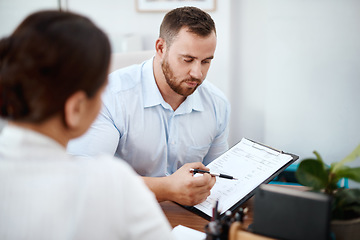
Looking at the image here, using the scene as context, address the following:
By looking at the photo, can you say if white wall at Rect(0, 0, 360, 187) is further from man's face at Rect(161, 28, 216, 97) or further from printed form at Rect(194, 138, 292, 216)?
printed form at Rect(194, 138, 292, 216)

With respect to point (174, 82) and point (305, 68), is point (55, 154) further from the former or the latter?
point (305, 68)

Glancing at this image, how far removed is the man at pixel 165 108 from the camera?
142cm

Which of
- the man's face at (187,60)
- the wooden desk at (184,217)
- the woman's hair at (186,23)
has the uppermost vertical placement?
the woman's hair at (186,23)

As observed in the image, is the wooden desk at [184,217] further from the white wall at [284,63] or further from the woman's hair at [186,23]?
the white wall at [284,63]

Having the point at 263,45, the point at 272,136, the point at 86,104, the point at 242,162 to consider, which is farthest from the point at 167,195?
the point at 263,45

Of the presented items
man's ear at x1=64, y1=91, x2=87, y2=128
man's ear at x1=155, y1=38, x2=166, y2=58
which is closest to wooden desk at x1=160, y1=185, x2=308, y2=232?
man's ear at x1=64, y1=91, x2=87, y2=128

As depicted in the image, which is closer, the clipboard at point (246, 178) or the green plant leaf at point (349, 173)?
the green plant leaf at point (349, 173)

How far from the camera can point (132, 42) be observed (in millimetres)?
2523

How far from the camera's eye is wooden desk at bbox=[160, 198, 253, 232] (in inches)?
41.3

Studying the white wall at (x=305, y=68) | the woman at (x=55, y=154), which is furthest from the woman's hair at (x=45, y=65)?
the white wall at (x=305, y=68)

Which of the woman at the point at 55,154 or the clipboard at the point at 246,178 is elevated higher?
the woman at the point at 55,154

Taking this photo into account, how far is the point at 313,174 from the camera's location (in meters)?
0.81

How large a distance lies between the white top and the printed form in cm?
54

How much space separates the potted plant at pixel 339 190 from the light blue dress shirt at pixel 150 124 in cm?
78
